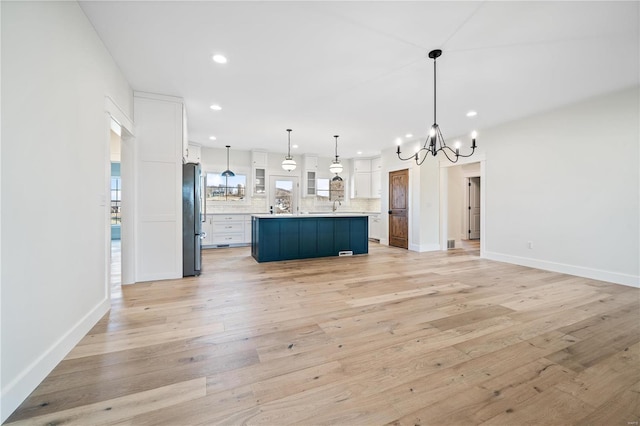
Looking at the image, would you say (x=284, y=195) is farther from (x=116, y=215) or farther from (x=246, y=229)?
(x=116, y=215)

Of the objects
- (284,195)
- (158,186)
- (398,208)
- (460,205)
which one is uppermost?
(284,195)

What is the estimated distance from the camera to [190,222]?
4211 millimetres

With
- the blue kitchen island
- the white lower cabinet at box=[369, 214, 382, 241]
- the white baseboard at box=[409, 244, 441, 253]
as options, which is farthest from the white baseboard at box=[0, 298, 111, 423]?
the white lower cabinet at box=[369, 214, 382, 241]

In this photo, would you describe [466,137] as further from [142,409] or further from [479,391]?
[142,409]

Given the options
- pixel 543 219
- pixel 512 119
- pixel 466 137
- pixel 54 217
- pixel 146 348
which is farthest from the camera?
pixel 466 137

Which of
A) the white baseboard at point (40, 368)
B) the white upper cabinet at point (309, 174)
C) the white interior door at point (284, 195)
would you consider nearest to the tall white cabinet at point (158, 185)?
the white baseboard at point (40, 368)

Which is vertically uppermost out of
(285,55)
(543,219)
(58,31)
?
(285,55)

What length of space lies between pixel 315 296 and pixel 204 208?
5230mm

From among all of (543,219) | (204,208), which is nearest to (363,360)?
(543,219)

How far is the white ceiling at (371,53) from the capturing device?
7.44 feet

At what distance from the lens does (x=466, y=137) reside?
615 centimetres

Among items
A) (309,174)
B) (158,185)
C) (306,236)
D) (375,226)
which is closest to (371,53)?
(158,185)

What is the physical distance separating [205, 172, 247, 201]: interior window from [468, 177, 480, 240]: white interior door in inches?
310

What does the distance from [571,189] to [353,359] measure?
16.0ft
